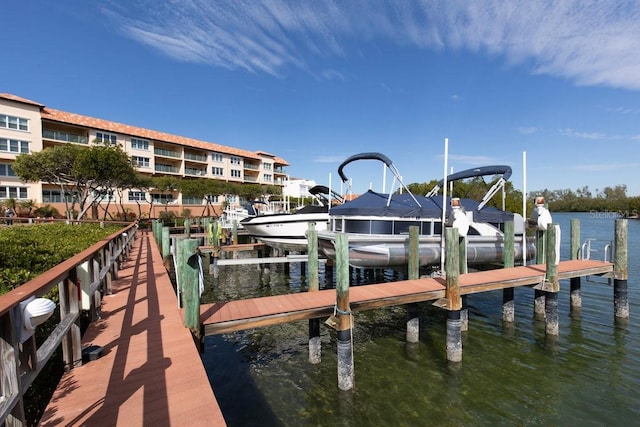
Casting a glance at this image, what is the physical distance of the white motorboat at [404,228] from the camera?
10.7 m

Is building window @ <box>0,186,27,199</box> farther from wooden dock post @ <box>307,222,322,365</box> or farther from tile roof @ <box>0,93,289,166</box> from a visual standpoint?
wooden dock post @ <box>307,222,322,365</box>

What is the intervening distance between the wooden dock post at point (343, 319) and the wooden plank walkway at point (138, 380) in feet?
9.26

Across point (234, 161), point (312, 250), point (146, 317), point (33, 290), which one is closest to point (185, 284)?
point (146, 317)

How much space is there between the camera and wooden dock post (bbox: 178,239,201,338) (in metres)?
5.38

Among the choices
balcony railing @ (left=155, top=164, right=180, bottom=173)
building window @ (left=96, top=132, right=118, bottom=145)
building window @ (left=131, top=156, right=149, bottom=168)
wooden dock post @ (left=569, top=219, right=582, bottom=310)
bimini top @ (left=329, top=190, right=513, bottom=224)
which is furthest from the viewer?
balcony railing @ (left=155, top=164, right=180, bottom=173)

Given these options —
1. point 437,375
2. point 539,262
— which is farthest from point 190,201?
point 437,375

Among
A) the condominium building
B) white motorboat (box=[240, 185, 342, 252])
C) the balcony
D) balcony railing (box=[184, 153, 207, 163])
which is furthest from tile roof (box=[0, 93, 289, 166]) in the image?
white motorboat (box=[240, 185, 342, 252])

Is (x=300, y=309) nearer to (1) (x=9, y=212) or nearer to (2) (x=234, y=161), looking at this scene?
(1) (x=9, y=212)

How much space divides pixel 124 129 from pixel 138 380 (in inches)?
2060

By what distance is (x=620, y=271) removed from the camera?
35.0 feet

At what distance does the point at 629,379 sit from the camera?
7.41 metres

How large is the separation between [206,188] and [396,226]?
38896 mm

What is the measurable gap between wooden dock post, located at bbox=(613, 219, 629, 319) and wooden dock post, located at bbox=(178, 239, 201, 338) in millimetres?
12212

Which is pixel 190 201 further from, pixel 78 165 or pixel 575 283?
pixel 575 283
